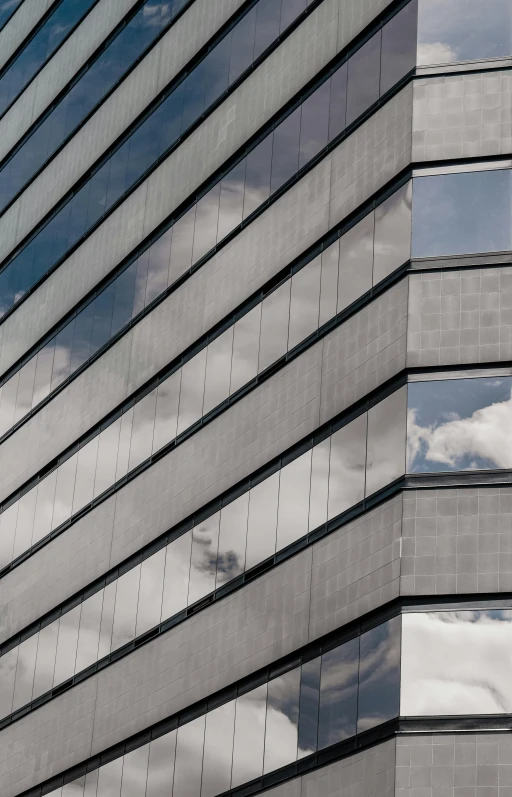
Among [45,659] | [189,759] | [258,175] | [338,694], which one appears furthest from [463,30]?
[45,659]

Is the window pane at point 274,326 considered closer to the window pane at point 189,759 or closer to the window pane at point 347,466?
the window pane at point 347,466

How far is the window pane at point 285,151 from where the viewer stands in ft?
114

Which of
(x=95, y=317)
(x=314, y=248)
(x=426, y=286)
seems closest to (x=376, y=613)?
(x=426, y=286)

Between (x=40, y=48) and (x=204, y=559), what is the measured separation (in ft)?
80.4

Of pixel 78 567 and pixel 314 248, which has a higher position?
pixel 314 248

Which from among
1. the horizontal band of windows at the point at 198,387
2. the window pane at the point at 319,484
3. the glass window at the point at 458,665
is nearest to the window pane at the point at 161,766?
the window pane at the point at 319,484

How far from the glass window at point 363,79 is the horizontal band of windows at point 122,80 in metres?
3.00

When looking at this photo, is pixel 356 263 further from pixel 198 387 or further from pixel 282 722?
pixel 282 722

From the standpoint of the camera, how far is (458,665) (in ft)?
85.7

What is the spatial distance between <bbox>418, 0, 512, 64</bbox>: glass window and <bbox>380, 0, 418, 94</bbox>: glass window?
191 mm

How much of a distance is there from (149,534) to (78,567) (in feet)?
12.8

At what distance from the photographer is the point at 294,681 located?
2931cm

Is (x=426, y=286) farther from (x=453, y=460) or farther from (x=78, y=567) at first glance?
(x=78, y=567)

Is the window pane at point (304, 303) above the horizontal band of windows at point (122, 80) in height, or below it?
below
